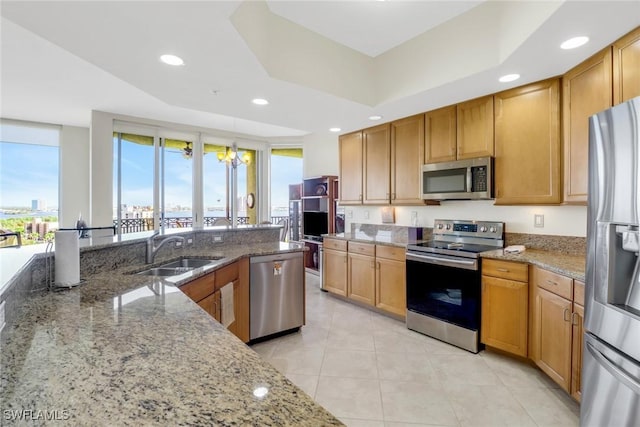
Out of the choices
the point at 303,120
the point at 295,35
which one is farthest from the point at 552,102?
the point at 303,120

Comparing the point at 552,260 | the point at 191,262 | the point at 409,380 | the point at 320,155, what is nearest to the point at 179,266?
the point at 191,262

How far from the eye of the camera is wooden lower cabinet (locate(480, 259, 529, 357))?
2350 millimetres

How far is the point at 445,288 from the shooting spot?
2.80 meters

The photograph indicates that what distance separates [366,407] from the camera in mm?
1928

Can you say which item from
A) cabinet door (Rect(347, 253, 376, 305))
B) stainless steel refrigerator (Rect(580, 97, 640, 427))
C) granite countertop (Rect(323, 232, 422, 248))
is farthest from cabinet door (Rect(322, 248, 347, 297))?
stainless steel refrigerator (Rect(580, 97, 640, 427))

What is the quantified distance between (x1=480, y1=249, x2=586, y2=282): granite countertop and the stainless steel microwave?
58 centimetres

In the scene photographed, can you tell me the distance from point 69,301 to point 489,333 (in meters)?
2.89

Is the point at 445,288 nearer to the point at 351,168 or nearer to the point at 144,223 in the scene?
the point at 351,168

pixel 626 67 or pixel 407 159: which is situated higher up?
pixel 626 67

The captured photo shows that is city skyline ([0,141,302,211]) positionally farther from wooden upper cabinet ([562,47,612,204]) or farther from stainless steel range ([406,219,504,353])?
wooden upper cabinet ([562,47,612,204])

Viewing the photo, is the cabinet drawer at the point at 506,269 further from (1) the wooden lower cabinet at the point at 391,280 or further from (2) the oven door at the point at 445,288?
(1) the wooden lower cabinet at the point at 391,280

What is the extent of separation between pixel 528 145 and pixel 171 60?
114 inches

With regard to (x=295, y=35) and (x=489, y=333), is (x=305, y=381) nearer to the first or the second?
(x=489, y=333)

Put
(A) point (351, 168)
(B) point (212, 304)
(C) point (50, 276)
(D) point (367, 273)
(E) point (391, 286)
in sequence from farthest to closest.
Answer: (A) point (351, 168) < (D) point (367, 273) < (E) point (391, 286) < (B) point (212, 304) < (C) point (50, 276)
